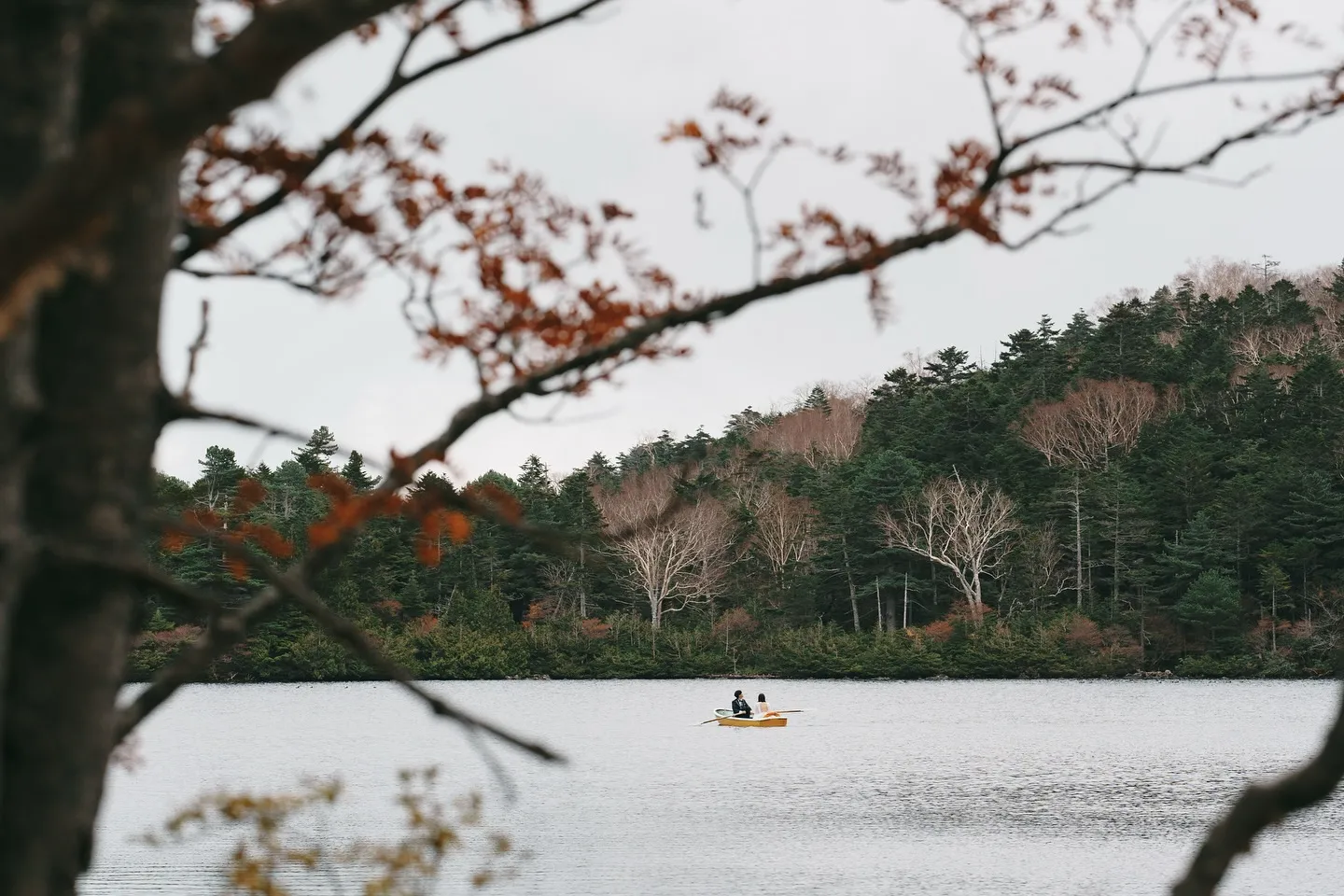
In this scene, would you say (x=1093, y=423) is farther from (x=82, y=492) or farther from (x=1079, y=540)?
(x=82, y=492)

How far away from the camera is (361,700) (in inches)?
1698

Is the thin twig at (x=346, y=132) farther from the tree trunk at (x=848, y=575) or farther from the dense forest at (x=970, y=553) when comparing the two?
the tree trunk at (x=848, y=575)

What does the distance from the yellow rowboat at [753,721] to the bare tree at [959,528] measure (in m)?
17.7

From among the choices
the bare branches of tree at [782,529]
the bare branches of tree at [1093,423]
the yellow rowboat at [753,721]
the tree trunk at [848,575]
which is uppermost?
the bare branches of tree at [1093,423]

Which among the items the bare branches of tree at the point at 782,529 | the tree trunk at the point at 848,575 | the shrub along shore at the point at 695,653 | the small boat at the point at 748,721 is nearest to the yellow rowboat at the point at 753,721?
the small boat at the point at 748,721

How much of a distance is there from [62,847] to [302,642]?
49008 mm

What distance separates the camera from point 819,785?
2278cm

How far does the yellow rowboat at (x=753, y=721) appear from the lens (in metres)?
30.2

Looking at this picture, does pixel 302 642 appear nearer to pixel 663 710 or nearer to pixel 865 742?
pixel 663 710

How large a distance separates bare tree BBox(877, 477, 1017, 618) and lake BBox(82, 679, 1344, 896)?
7.99 meters

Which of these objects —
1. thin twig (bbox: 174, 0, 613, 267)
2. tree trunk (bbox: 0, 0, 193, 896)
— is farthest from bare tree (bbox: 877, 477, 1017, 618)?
tree trunk (bbox: 0, 0, 193, 896)

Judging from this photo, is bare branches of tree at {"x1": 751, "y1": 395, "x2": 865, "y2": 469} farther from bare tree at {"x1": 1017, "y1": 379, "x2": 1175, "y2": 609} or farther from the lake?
the lake

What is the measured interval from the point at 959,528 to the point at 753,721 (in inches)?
802

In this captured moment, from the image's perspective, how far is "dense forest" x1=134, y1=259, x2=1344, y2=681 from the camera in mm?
44688
